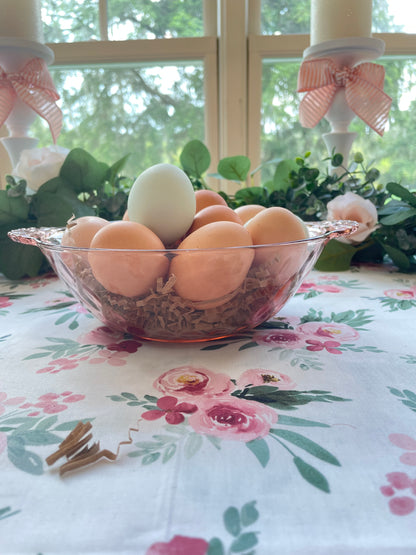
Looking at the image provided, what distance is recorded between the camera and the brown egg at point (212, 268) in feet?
1.12

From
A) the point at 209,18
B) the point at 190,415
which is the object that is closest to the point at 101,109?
the point at 209,18

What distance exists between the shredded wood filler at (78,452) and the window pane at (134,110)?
1096 millimetres

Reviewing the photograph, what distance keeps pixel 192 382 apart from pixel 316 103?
2.32 feet

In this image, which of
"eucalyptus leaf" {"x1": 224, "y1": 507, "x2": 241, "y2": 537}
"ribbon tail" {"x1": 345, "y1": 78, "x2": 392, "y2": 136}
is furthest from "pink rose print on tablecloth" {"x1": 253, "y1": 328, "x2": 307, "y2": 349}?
"ribbon tail" {"x1": 345, "y1": 78, "x2": 392, "y2": 136}

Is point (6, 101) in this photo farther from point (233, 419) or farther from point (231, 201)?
point (233, 419)

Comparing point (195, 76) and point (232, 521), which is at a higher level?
point (195, 76)

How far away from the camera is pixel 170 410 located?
0.29m

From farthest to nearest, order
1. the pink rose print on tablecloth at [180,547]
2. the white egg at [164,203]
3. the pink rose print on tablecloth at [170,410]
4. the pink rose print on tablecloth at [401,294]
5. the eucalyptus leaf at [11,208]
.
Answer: the eucalyptus leaf at [11,208] < the pink rose print on tablecloth at [401,294] < the white egg at [164,203] < the pink rose print on tablecloth at [170,410] < the pink rose print on tablecloth at [180,547]

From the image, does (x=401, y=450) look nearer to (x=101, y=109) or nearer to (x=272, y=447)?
(x=272, y=447)

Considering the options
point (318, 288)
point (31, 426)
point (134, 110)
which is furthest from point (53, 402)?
point (134, 110)

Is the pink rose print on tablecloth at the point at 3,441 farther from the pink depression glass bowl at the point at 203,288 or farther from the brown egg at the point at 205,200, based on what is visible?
the brown egg at the point at 205,200

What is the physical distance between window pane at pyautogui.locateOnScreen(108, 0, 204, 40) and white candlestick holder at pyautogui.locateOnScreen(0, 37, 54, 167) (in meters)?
0.44

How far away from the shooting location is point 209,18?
1231mm

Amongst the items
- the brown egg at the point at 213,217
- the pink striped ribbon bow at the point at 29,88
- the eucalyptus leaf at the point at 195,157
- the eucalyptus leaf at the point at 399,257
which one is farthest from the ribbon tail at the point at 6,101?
the eucalyptus leaf at the point at 399,257
